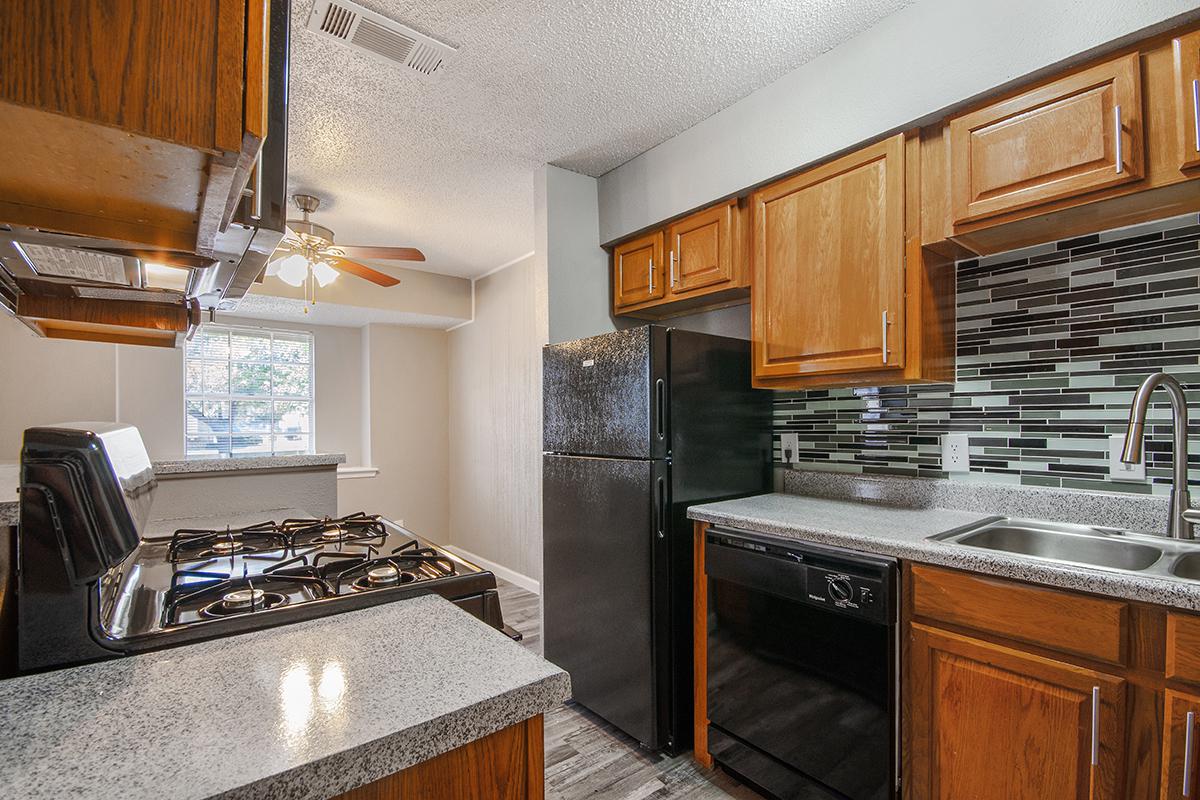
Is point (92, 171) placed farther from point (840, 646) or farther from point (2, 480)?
point (840, 646)

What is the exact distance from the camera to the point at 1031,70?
1.47 metres

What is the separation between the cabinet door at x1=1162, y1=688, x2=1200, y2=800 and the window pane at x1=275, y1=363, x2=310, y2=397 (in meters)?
5.23

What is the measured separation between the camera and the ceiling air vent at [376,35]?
5.53 ft

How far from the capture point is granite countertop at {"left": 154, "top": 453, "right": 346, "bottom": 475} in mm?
2026

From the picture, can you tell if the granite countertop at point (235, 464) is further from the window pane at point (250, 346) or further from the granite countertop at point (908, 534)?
the window pane at point (250, 346)

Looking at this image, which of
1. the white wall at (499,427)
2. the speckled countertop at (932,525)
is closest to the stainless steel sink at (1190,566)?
the speckled countertop at (932,525)

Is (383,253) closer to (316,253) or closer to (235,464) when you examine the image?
(316,253)

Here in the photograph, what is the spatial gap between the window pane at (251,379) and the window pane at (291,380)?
0.07m

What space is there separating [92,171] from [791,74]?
209cm

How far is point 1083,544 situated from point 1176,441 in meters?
0.35

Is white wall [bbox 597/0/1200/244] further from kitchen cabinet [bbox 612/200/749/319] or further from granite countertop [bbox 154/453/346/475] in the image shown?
granite countertop [bbox 154/453/346/475]

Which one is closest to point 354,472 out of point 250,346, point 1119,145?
point 250,346

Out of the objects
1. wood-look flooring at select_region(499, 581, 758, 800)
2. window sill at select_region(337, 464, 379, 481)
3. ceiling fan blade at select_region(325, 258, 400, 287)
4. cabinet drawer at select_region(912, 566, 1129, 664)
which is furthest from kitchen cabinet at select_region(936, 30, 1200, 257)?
window sill at select_region(337, 464, 379, 481)

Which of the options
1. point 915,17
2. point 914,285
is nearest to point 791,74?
point 915,17
